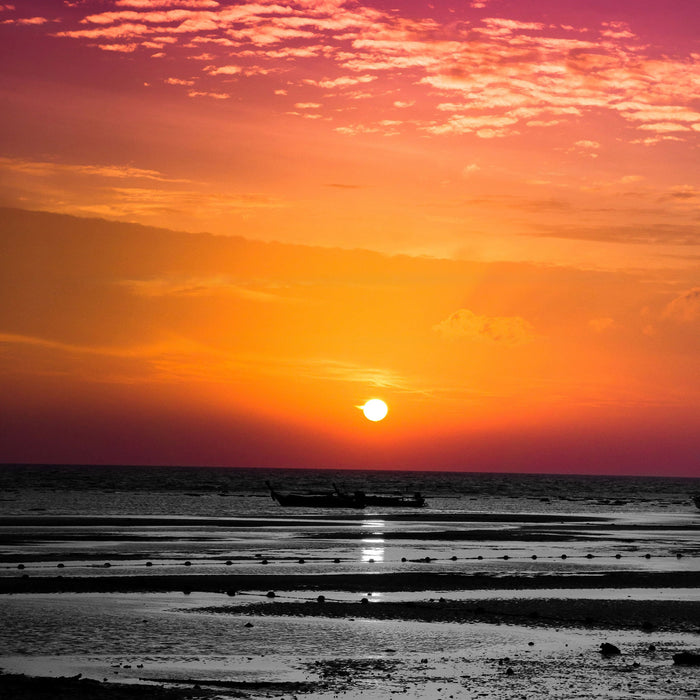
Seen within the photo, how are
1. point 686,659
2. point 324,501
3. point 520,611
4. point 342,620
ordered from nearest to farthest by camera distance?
point 686,659
point 342,620
point 520,611
point 324,501

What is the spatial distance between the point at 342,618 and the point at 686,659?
9.02 metres

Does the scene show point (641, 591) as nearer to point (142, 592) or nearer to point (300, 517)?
point (142, 592)

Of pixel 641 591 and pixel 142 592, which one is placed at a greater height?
pixel 142 592

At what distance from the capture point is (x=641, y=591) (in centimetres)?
3331

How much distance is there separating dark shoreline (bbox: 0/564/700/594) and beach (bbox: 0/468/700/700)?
10cm

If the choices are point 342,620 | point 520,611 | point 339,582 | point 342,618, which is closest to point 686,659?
point 520,611

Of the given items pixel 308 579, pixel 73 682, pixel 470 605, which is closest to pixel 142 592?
pixel 308 579

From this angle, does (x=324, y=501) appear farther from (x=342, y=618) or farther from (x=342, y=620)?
(x=342, y=620)

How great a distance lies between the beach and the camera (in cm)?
1884

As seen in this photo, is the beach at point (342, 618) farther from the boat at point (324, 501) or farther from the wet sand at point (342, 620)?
the boat at point (324, 501)

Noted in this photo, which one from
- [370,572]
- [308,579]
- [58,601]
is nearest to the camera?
[58,601]

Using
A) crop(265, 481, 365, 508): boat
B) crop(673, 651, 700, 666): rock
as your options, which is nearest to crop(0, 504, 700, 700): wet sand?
crop(673, 651, 700, 666): rock

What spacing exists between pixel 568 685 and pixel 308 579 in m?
17.6

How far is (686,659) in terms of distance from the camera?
20.9m
